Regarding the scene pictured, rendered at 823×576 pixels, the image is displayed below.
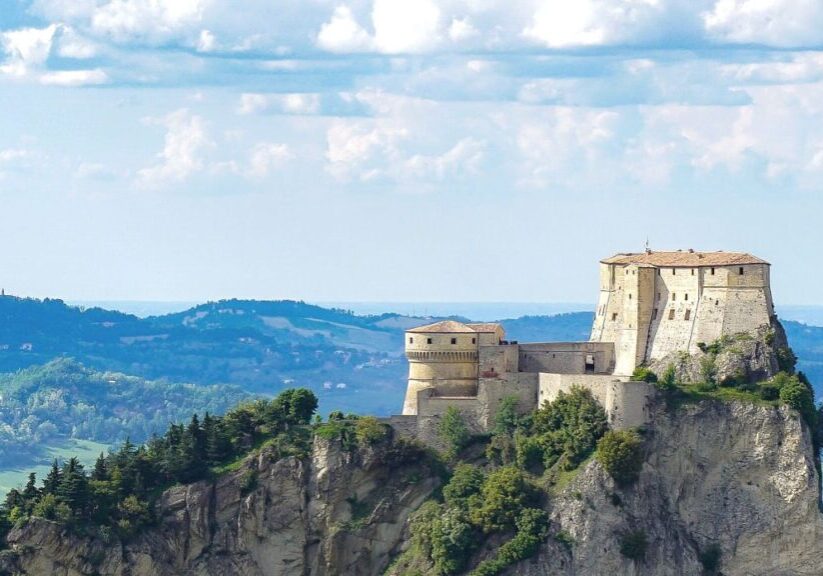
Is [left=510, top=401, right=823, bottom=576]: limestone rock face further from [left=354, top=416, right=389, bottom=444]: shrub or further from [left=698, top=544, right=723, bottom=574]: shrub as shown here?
[left=354, top=416, right=389, bottom=444]: shrub

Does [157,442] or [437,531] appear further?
[157,442]

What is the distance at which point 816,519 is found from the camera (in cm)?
11656

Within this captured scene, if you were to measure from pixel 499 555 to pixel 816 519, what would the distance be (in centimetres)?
1727

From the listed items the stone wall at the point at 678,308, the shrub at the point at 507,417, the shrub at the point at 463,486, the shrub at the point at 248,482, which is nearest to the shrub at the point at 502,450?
the shrub at the point at 507,417

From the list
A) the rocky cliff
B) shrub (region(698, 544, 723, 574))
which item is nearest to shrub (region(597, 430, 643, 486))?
the rocky cliff

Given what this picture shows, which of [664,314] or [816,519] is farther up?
[664,314]

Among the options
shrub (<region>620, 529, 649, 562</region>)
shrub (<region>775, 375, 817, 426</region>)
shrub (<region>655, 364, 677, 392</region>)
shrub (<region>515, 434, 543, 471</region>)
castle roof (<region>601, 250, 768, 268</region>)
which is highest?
castle roof (<region>601, 250, 768, 268</region>)

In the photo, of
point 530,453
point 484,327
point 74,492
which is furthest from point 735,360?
point 74,492

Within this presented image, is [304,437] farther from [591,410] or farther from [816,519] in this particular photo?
[816,519]

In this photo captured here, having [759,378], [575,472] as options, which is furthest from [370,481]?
[759,378]

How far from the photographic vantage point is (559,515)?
116 meters

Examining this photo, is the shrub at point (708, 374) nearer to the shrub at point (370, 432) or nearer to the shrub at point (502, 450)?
the shrub at point (502, 450)

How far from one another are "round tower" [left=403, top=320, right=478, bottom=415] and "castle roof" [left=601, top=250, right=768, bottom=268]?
397 inches

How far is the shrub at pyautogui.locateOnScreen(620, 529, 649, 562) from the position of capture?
115000 millimetres
